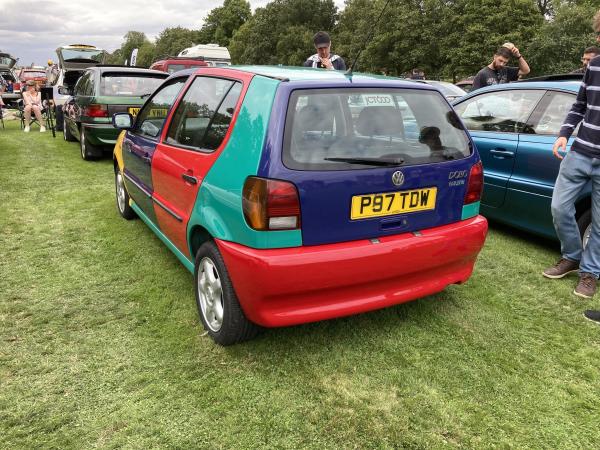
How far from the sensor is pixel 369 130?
2.57 m

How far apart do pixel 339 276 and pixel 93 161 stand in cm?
709

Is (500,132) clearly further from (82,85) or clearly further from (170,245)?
(82,85)

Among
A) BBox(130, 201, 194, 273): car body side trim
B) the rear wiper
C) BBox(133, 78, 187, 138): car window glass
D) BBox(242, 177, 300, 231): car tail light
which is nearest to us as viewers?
BBox(242, 177, 300, 231): car tail light

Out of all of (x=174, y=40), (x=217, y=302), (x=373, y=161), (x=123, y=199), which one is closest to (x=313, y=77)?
(x=373, y=161)

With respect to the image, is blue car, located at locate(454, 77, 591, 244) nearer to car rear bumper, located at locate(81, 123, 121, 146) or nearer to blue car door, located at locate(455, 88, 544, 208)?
blue car door, located at locate(455, 88, 544, 208)

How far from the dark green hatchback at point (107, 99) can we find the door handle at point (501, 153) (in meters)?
5.25

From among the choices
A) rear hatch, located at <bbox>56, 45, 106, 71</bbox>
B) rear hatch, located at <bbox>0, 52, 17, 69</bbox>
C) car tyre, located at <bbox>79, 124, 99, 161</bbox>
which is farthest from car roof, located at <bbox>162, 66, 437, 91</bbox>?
rear hatch, located at <bbox>0, 52, 17, 69</bbox>

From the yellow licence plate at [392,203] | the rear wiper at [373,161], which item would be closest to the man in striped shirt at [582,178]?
the yellow licence plate at [392,203]

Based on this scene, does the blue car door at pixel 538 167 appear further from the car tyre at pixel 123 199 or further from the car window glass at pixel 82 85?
the car window glass at pixel 82 85

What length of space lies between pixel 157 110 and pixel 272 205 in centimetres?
216

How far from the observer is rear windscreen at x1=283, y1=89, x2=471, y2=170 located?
236 centimetres

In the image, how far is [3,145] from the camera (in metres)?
9.60

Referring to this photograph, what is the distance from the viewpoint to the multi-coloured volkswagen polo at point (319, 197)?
7.55 feet

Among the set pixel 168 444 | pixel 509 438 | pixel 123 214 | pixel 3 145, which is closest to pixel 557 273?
pixel 509 438
